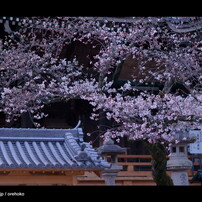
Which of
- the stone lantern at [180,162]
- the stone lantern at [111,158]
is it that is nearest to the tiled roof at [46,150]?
the stone lantern at [111,158]

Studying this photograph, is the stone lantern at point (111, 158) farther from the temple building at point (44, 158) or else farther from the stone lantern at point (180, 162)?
the temple building at point (44, 158)

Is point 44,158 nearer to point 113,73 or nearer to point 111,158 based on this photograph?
point 111,158

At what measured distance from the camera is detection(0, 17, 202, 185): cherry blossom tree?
373 inches

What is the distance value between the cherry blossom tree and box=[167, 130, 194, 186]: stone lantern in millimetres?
185

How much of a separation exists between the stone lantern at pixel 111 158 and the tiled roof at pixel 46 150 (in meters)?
1.73

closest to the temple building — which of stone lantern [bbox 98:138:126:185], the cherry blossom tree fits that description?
stone lantern [bbox 98:138:126:185]

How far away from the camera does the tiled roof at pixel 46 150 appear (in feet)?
23.1

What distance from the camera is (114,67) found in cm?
1324

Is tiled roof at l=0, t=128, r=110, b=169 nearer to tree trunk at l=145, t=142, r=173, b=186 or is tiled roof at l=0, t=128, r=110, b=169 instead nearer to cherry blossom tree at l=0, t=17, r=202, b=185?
cherry blossom tree at l=0, t=17, r=202, b=185

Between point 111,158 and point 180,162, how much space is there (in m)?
1.46

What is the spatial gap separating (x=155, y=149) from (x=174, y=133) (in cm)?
53

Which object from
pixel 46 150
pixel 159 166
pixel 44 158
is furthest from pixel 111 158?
pixel 44 158
